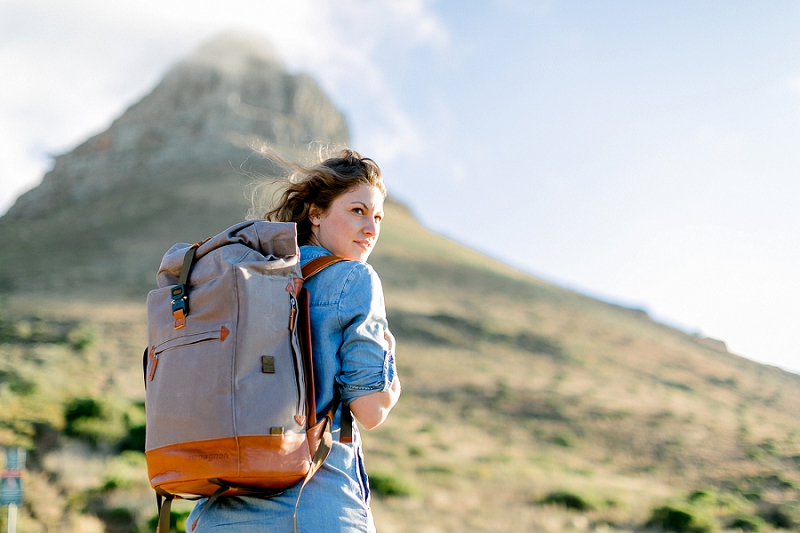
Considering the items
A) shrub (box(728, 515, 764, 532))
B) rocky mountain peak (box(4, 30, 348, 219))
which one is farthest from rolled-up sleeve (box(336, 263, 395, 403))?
rocky mountain peak (box(4, 30, 348, 219))

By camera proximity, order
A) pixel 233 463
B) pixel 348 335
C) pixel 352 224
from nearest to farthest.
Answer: pixel 233 463
pixel 348 335
pixel 352 224

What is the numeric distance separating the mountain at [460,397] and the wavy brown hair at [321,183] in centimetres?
135

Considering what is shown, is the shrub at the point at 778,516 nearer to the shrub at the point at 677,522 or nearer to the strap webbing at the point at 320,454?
the shrub at the point at 677,522

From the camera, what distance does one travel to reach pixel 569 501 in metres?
12.4

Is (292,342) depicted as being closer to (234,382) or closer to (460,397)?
(234,382)

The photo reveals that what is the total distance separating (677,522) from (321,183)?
11.2m

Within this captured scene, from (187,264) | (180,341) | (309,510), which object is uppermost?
(187,264)

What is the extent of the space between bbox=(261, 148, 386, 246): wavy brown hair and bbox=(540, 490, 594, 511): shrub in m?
11.2

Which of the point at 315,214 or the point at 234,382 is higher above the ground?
the point at 315,214

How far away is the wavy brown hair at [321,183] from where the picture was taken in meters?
2.24

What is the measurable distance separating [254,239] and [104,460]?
10.6 m

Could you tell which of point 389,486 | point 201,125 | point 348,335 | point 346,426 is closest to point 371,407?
point 346,426

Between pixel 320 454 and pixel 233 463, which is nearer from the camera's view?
pixel 233 463

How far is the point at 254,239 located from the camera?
1.92 metres
